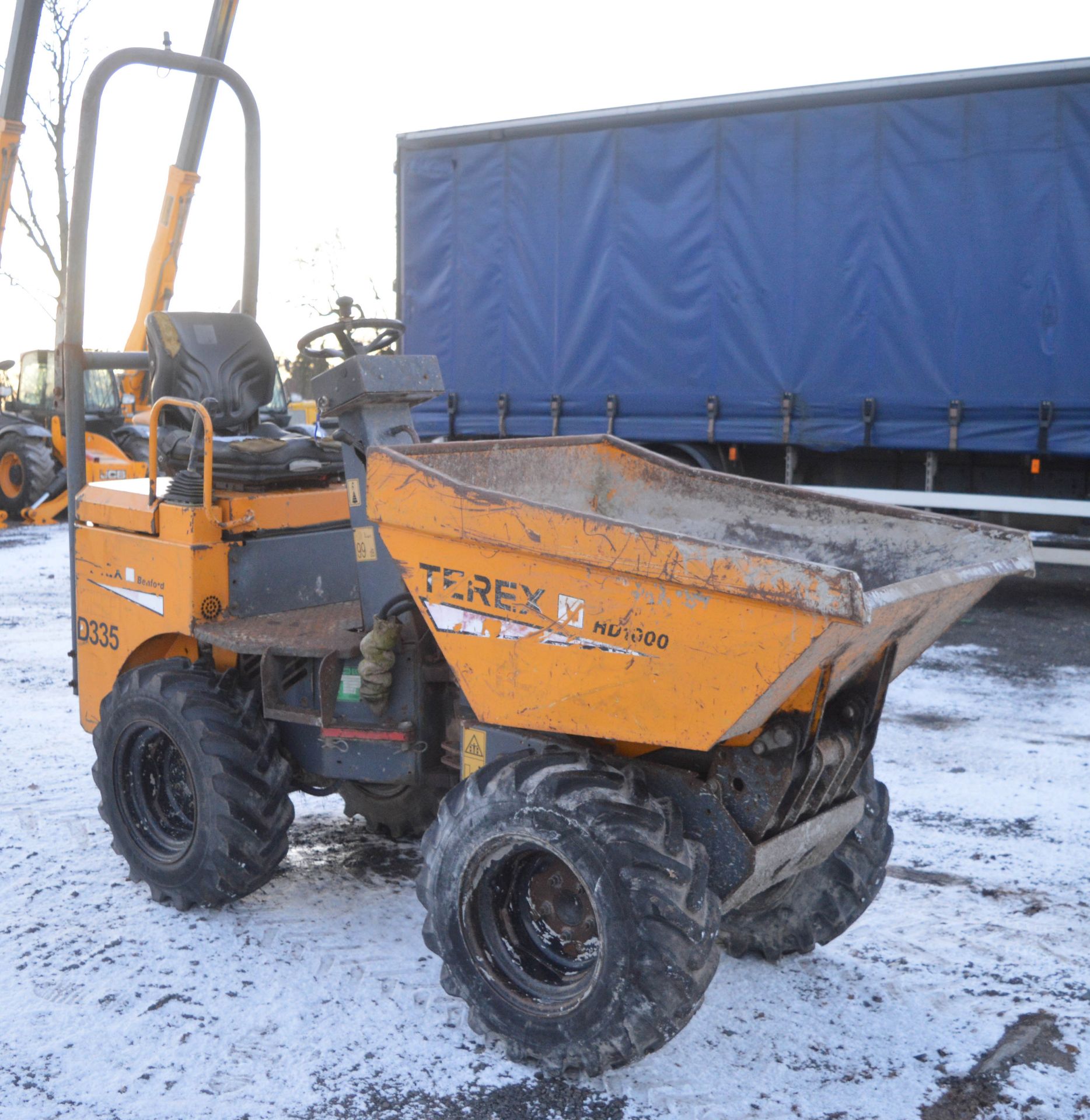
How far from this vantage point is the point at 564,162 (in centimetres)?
958

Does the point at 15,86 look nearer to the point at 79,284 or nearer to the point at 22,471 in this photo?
the point at 79,284

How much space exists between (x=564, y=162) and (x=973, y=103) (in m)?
3.06

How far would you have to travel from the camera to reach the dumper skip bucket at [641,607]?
2545mm

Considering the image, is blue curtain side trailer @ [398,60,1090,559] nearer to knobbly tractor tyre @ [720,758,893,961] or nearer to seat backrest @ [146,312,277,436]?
seat backrest @ [146,312,277,436]

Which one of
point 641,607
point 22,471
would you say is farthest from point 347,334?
point 22,471

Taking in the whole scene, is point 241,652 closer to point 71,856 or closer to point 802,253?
point 71,856

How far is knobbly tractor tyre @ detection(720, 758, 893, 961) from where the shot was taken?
3494 mm

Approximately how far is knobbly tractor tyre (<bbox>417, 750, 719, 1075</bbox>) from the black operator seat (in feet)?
5.45

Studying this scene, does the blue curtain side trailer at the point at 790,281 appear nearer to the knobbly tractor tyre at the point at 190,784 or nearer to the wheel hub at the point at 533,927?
the knobbly tractor tyre at the point at 190,784

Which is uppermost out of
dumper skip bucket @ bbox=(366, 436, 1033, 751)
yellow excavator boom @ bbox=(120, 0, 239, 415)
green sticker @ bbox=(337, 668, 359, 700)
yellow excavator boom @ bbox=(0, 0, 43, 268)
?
yellow excavator boom @ bbox=(0, 0, 43, 268)

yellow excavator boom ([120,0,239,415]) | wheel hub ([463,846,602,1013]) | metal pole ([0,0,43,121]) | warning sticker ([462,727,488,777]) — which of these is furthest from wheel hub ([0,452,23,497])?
wheel hub ([463,846,602,1013])

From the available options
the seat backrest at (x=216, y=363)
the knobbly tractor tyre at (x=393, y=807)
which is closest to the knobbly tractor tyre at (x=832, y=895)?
the knobbly tractor tyre at (x=393, y=807)

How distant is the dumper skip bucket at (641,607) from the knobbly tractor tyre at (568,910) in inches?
6.7

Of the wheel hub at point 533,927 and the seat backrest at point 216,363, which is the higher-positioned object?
the seat backrest at point 216,363
